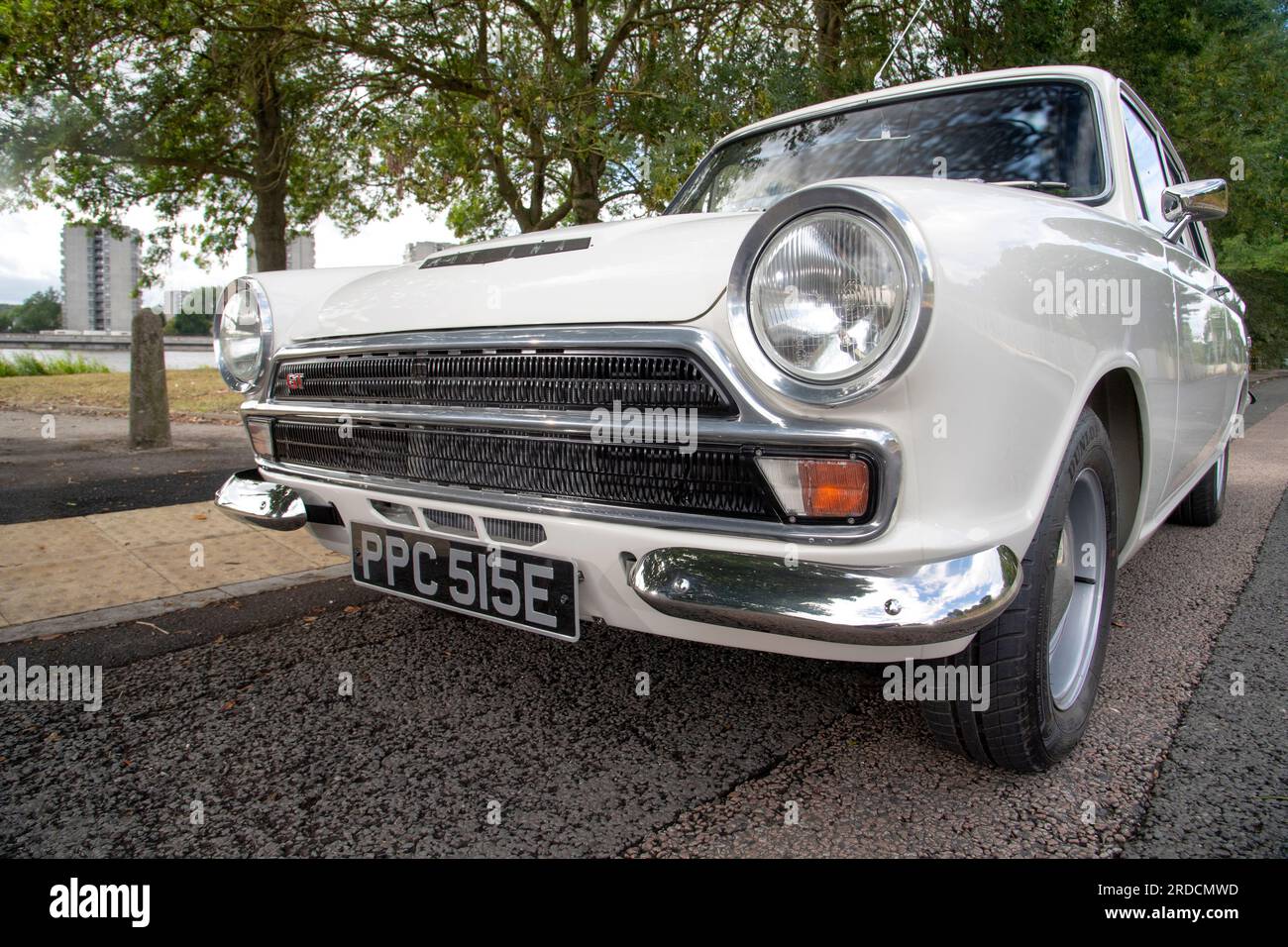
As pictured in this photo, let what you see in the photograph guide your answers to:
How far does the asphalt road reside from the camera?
163cm

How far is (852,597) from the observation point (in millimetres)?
1416

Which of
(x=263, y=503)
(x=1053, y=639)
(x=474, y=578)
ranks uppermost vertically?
(x=263, y=503)

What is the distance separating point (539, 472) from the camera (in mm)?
1790

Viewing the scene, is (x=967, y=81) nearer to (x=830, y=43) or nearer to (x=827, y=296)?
(x=827, y=296)

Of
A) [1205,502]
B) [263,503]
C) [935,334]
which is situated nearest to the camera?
[935,334]

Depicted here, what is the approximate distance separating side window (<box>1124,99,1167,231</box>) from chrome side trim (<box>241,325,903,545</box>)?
5.36ft

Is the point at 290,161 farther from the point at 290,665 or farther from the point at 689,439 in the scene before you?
the point at 689,439

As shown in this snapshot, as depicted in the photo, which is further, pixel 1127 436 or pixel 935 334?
pixel 1127 436

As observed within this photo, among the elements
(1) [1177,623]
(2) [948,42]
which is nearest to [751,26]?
(2) [948,42]

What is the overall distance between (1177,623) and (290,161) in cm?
1195

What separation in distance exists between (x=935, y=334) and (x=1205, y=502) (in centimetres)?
373

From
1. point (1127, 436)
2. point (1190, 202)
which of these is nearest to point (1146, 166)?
point (1190, 202)

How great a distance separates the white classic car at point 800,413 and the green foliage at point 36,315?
57.7m

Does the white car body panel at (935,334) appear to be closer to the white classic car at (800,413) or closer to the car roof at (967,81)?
the white classic car at (800,413)
